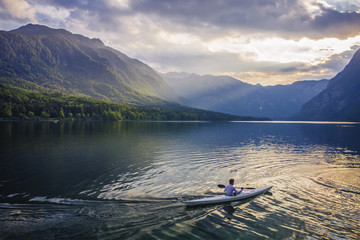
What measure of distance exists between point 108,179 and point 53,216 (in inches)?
490

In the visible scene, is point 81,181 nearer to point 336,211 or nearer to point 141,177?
point 141,177

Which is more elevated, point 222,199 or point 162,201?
point 222,199

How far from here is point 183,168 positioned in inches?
1587

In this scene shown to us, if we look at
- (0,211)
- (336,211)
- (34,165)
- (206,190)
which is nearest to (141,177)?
(206,190)

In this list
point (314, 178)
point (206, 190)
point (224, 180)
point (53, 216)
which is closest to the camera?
point (53, 216)

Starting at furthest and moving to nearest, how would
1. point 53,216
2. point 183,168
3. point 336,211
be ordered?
point 183,168
point 336,211
point 53,216

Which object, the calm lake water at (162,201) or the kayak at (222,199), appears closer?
the calm lake water at (162,201)

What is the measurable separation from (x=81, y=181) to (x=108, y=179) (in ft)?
11.4

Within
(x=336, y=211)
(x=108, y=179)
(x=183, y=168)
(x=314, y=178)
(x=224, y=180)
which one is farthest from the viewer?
(x=183, y=168)

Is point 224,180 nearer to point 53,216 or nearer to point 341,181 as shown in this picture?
point 341,181

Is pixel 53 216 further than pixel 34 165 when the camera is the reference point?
No

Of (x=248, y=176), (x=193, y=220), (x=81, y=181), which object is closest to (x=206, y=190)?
(x=193, y=220)

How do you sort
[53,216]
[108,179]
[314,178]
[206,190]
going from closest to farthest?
[53,216]
[206,190]
[108,179]
[314,178]

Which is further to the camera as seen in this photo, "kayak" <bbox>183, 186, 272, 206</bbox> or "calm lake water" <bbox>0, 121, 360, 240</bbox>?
"kayak" <bbox>183, 186, 272, 206</bbox>
